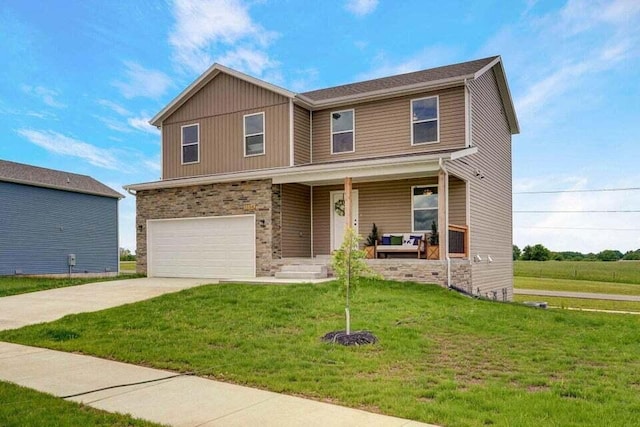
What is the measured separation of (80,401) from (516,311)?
840cm

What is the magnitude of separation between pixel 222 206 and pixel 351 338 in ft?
32.2

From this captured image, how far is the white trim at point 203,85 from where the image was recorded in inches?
638

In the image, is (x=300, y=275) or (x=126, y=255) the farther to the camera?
(x=126, y=255)

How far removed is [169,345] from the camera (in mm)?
7281

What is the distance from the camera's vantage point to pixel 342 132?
16.5 m

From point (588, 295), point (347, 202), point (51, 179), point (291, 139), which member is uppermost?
point (291, 139)

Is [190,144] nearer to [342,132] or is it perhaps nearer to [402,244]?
[342,132]

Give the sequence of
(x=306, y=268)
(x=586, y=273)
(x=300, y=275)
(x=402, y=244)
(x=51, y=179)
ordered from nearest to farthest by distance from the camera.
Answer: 1. (x=300, y=275)
2. (x=306, y=268)
3. (x=402, y=244)
4. (x=51, y=179)
5. (x=586, y=273)

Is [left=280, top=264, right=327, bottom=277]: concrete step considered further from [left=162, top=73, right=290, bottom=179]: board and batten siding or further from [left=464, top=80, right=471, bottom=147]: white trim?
[left=464, top=80, right=471, bottom=147]: white trim

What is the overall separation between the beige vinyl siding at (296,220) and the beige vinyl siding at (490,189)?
5.15 meters

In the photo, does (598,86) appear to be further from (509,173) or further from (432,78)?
(432,78)

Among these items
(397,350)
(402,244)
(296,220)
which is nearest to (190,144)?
(296,220)

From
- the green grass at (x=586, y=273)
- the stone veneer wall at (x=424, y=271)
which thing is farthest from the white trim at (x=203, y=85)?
the green grass at (x=586, y=273)

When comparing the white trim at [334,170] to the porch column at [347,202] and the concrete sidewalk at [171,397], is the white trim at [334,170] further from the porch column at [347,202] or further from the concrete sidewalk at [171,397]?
the concrete sidewalk at [171,397]
